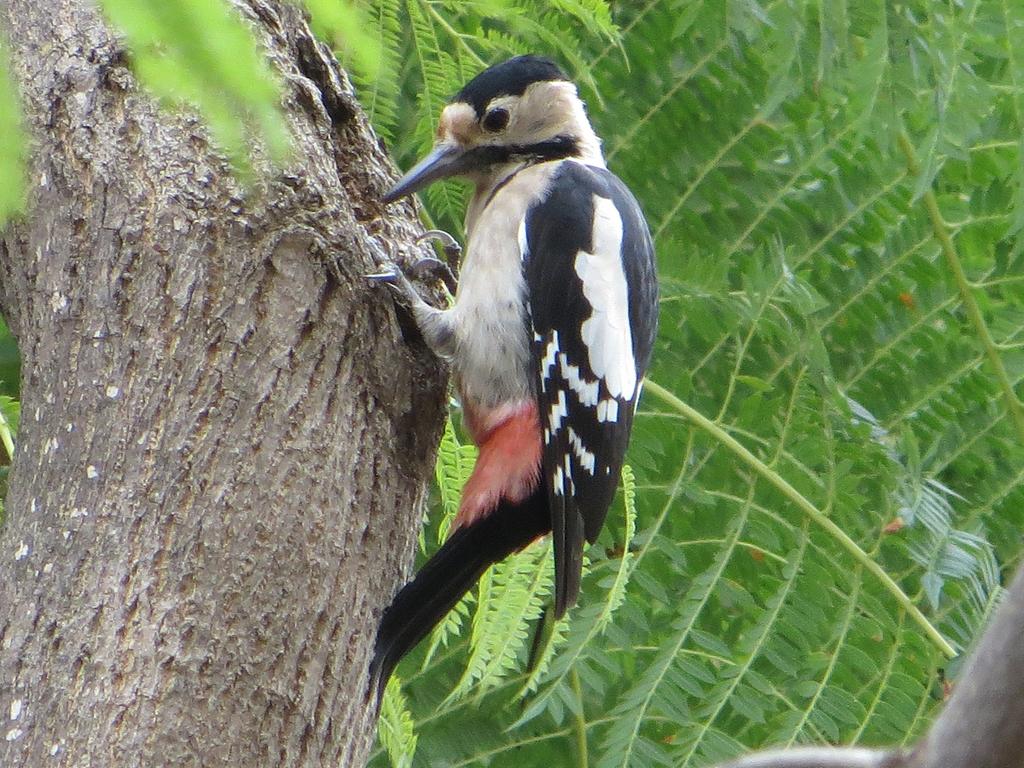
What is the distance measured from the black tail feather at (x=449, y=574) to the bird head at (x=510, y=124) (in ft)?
2.25

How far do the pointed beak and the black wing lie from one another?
0.68 ft

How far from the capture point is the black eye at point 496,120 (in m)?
2.67

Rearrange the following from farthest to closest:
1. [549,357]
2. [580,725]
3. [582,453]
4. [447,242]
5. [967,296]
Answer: [967,296] → [580,725] → [447,242] → [549,357] → [582,453]

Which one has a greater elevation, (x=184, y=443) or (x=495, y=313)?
(x=184, y=443)

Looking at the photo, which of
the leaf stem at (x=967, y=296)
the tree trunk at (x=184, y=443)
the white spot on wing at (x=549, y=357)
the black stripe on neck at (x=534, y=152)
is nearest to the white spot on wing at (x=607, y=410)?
the white spot on wing at (x=549, y=357)

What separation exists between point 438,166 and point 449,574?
0.90 metres

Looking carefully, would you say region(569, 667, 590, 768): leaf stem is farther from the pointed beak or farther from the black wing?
the pointed beak

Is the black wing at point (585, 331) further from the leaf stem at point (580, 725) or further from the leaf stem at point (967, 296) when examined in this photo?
the leaf stem at point (967, 296)

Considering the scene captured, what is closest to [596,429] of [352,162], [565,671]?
[565,671]

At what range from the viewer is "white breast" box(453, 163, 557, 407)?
92.0 inches

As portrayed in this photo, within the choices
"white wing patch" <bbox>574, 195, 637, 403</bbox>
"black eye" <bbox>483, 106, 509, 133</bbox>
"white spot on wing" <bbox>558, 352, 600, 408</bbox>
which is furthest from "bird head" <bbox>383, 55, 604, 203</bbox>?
"white spot on wing" <bbox>558, 352, 600, 408</bbox>

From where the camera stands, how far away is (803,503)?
9.23ft

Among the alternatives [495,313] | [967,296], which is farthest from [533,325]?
[967,296]

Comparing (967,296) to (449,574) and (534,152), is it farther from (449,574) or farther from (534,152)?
(449,574)
